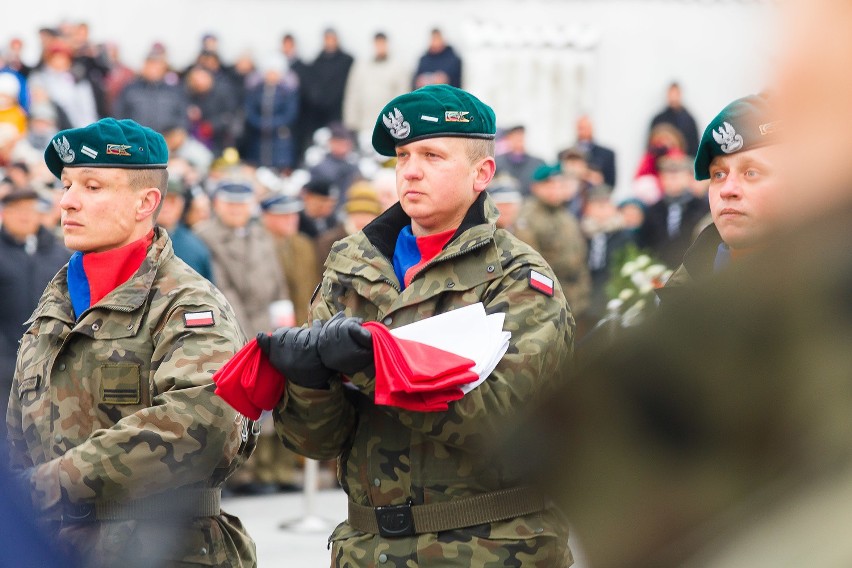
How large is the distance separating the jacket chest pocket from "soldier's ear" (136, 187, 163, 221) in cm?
54

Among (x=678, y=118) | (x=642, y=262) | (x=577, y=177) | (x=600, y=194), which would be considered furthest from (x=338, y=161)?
(x=642, y=262)

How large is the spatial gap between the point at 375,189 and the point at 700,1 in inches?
503

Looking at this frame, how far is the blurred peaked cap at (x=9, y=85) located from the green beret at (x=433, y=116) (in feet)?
37.6

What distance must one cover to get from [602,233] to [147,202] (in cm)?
1000

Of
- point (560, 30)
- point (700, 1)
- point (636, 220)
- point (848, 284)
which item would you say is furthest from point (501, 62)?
point (848, 284)

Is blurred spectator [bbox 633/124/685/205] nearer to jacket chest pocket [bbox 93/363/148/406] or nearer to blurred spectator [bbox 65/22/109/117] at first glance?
blurred spectator [bbox 65/22/109/117]

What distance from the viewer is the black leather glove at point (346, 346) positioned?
3.18m

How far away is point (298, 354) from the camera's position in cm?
325

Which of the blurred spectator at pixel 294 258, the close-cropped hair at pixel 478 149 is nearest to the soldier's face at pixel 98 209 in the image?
the close-cropped hair at pixel 478 149

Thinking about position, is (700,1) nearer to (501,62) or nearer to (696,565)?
(501,62)

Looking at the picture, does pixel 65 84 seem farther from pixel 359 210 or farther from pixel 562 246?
→ pixel 359 210

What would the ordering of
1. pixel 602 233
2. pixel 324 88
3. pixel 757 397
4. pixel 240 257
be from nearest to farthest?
pixel 757 397
pixel 240 257
pixel 602 233
pixel 324 88

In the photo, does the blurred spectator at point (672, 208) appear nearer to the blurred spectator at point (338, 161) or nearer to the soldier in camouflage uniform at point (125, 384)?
the blurred spectator at point (338, 161)

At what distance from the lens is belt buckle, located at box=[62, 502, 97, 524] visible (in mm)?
3715
